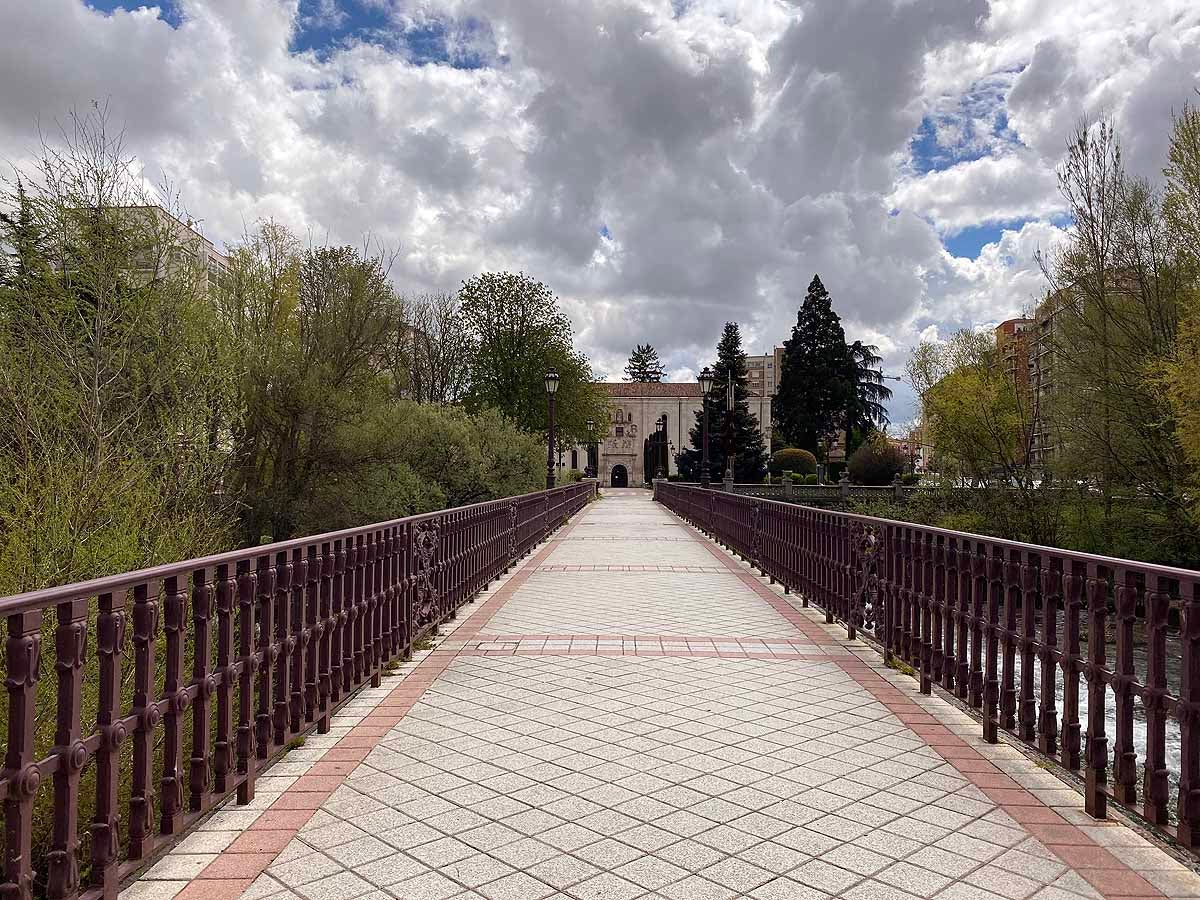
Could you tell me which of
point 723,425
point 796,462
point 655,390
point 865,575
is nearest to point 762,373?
point 655,390

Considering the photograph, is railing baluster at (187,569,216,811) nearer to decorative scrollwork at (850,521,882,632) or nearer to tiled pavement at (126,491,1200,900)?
tiled pavement at (126,491,1200,900)

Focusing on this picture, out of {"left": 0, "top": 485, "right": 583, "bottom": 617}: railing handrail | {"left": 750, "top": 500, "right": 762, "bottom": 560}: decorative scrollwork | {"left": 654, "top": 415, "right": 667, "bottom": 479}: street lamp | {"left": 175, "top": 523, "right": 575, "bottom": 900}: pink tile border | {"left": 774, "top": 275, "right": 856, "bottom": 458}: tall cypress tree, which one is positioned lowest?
{"left": 175, "top": 523, "right": 575, "bottom": 900}: pink tile border

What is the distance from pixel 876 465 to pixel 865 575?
47.0 metres

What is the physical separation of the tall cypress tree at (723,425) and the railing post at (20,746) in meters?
68.7

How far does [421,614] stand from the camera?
7.27 meters

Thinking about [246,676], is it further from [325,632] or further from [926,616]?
[926,616]

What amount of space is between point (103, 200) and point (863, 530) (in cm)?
1169

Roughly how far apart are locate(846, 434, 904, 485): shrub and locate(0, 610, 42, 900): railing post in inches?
2040

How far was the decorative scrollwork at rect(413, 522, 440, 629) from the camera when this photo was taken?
23.3 feet

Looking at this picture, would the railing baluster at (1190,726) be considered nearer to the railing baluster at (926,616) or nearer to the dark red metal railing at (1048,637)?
the dark red metal railing at (1048,637)

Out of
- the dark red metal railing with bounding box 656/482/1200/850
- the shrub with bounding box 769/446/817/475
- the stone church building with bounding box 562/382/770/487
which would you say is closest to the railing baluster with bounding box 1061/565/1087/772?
the dark red metal railing with bounding box 656/482/1200/850

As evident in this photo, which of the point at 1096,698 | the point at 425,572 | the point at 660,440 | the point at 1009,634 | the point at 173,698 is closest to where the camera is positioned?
the point at 173,698

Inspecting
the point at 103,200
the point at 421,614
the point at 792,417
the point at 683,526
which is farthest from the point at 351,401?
the point at 792,417

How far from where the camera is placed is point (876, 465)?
52.2 meters
